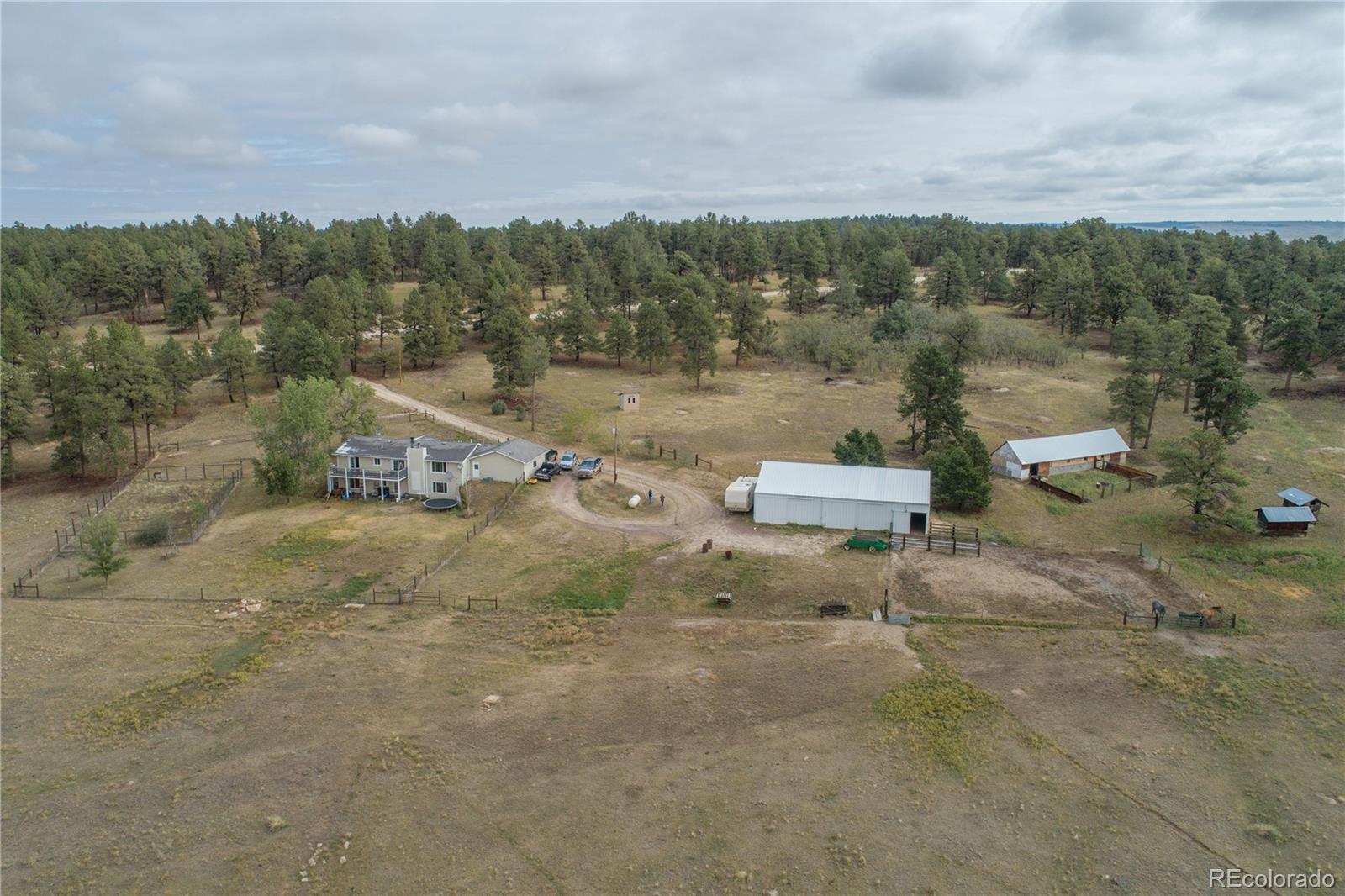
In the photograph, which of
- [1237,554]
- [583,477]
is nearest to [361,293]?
[583,477]

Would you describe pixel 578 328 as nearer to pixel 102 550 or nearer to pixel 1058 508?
pixel 1058 508

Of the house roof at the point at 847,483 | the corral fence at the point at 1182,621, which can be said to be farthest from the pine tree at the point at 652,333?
the corral fence at the point at 1182,621

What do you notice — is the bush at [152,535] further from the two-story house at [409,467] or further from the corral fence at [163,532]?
the two-story house at [409,467]

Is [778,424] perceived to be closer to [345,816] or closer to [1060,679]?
[1060,679]

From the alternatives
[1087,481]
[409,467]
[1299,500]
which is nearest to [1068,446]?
[1087,481]

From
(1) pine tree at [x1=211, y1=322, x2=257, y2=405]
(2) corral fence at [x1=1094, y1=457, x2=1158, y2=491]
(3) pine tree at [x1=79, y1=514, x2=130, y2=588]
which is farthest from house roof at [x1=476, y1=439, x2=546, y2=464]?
(2) corral fence at [x1=1094, y1=457, x2=1158, y2=491]

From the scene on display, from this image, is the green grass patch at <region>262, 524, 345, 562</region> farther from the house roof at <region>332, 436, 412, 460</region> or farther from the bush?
the house roof at <region>332, 436, 412, 460</region>
